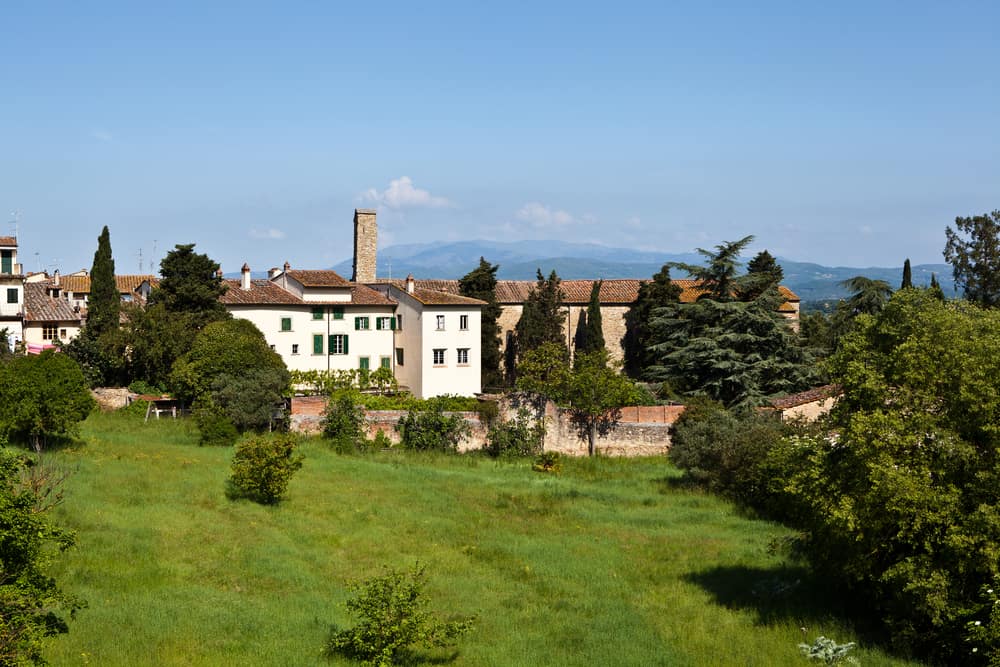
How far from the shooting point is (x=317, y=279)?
164ft

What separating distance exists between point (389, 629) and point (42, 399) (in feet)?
65.8

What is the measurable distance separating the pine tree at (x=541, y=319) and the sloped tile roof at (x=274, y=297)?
8822 millimetres

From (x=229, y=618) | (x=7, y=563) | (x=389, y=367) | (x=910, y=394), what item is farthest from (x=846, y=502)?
(x=389, y=367)

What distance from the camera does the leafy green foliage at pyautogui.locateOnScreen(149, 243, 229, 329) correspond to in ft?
149

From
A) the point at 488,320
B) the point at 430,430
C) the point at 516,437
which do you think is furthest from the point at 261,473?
the point at 488,320

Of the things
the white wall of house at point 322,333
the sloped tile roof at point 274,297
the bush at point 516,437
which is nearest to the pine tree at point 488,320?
the sloped tile roof at point 274,297

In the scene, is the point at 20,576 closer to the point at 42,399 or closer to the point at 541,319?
the point at 42,399

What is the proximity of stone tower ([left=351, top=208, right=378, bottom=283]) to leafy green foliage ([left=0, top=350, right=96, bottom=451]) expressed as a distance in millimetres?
28069

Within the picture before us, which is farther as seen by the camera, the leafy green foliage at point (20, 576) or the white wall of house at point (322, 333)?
the white wall of house at point (322, 333)

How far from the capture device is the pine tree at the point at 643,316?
56.0 meters

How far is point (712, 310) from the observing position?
48.3 m

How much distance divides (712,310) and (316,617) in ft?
113

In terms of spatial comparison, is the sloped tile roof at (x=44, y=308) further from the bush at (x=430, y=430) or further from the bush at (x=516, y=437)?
the bush at (x=516, y=437)

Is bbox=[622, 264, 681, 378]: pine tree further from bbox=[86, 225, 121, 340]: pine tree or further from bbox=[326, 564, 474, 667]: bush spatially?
bbox=[326, 564, 474, 667]: bush
